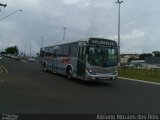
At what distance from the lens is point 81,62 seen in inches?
976

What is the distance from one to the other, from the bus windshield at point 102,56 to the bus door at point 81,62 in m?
0.58

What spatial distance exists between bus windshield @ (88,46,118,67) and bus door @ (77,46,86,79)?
583 mm

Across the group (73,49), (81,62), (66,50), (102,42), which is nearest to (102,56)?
(102,42)

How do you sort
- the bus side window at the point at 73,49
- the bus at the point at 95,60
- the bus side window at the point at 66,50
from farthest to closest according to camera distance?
the bus side window at the point at 66,50, the bus side window at the point at 73,49, the bus at the point at 95,60

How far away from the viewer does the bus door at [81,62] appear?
24328mm

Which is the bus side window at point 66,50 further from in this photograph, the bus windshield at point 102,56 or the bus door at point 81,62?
the bus windshield at point 102,56

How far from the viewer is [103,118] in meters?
9.92

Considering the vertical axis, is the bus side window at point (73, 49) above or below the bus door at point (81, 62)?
above

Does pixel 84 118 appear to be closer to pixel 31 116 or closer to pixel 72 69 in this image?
pixel 31 116

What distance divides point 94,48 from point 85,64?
4.12ft

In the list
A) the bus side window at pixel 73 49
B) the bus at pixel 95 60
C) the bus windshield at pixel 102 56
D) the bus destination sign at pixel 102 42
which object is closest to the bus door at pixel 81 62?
the bus at pixel 95 60

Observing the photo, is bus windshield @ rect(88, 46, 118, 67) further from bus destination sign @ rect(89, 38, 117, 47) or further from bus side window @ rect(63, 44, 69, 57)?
bus side window @ rect(63, 44, 69, 57)

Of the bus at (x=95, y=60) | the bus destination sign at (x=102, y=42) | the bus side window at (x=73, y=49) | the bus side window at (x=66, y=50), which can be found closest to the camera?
the bus at (x=95, y=60)

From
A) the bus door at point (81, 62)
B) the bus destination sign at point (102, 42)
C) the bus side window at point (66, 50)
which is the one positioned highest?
the bus destination sign at point (102, 42)
